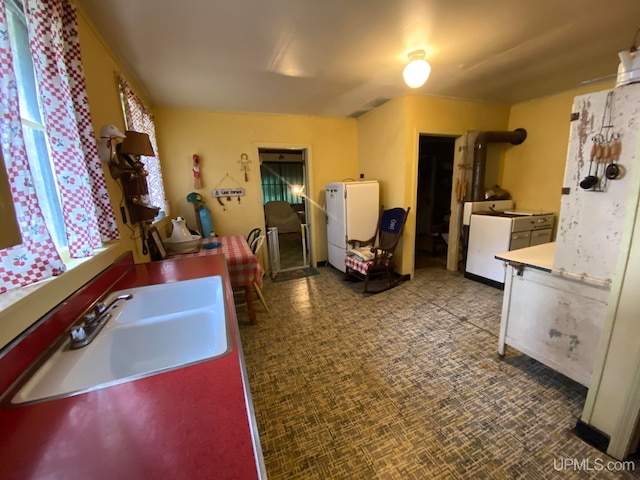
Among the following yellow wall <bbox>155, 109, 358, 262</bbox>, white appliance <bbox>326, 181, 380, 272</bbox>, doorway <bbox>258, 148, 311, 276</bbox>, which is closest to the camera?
yellow wall <bbox>155, 109, 358, 262</bbox>

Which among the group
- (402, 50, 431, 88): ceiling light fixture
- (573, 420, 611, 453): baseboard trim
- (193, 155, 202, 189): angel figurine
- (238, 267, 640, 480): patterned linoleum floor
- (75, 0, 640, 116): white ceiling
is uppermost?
(75, 0, 640, 116): white ceiling

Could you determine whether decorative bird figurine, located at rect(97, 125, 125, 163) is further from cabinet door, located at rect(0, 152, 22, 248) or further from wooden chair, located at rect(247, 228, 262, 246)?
wooden chair, located at rect(247, 228, 262, 246)

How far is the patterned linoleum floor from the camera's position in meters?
1.23

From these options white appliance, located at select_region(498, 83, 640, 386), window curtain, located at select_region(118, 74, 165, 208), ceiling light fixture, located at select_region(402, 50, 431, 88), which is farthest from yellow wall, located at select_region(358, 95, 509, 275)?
window curtain, located at select_region(118, 74, 165, 208)

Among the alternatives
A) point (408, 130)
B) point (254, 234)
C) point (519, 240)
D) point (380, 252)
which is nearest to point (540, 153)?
point (519, 240)

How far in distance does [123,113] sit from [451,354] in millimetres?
3212

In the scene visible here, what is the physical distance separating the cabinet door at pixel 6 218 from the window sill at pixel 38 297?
0.20 metres

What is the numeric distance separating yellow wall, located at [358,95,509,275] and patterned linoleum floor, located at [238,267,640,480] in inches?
57.7

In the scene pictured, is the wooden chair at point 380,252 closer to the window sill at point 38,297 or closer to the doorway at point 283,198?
the doorway at point 283,198

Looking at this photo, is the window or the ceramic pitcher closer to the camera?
the window

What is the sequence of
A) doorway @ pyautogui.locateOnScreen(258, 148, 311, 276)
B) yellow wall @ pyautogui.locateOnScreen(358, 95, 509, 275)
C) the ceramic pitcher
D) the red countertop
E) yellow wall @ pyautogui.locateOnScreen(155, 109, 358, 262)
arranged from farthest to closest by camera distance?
doorway @ pyautogui.locateOnScreen(258, 148, 311, 276)
yellow wall @ pyautogui.locateOnScreen(155, 109, 358, 262)
yellow wall @ pyautogui.locateOnScreen(358, 95, 509, 275)
the ceramic pitcher
the red countertop

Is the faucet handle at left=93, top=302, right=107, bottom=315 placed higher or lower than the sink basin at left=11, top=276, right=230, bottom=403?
higher

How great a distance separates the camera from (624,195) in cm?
119

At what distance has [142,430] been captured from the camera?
54 centimetres
